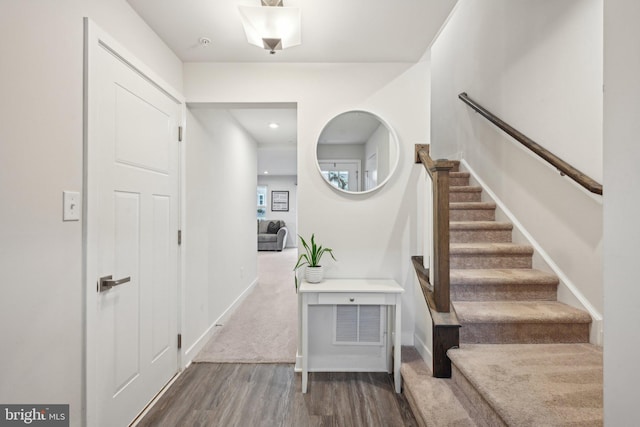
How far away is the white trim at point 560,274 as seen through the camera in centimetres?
175

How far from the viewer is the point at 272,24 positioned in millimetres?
1578

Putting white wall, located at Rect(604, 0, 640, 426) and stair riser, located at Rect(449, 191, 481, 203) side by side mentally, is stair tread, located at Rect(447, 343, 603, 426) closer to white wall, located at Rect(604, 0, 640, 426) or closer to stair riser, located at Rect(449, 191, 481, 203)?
white wall, located at Rect(604, 0, 640, 426)

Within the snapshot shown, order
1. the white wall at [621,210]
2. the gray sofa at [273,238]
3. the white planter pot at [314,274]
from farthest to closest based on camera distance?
the gray sofa at [273,238]
the white planter pot at [314,274]
the white wall at [621,210]

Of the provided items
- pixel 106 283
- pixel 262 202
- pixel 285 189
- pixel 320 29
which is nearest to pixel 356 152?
pixel 320 29

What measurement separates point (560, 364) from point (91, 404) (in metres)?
2.36

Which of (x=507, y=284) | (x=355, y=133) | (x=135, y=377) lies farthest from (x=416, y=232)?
(x=135, y=377)

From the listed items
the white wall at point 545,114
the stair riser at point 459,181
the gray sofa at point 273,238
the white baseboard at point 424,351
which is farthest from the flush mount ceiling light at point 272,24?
the gray sofa at point 273,238

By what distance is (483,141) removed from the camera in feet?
10.3

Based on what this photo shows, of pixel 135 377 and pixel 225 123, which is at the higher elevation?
pixel 225 123

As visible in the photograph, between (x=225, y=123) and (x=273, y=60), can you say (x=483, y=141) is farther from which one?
(x=225, y=123)

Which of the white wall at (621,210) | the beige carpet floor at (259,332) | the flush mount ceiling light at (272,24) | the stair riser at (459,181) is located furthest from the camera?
the stair riser at (459,181)

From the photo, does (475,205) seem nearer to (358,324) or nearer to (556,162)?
(556,162)

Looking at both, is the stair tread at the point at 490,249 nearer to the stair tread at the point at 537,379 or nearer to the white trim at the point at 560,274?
the white trim at the point at 560,274

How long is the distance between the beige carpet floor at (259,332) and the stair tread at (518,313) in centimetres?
142
